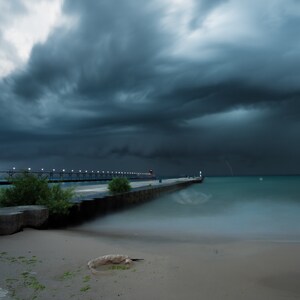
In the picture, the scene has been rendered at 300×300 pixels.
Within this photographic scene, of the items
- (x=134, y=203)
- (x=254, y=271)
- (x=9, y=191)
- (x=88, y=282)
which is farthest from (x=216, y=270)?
(x=134, y=203)

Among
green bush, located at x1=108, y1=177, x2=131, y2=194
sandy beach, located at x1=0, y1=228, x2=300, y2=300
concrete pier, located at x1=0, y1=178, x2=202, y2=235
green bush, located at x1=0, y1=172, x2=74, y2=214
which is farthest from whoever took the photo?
green bush, located at x1=108, y1=177, x2=131, y2=194

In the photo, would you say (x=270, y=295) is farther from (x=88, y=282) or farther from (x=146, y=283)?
(x=88, y=282)

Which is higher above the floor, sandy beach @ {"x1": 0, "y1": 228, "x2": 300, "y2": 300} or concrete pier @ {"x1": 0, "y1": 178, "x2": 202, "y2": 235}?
concrete pier @ {"x1": 0, "y1": 178, "x2": 202, "y2": 235}

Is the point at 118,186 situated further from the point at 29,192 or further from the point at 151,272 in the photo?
the point at 151,272

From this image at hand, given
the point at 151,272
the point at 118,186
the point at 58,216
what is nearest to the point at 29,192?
the point at 58,216

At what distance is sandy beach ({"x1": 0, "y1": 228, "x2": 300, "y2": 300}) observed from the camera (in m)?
5.33

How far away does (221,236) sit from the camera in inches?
501

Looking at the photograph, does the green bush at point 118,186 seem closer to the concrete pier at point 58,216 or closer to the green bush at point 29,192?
the concrete pier at point 58,216

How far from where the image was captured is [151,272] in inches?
254

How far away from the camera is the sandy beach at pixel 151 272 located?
533 centimetres

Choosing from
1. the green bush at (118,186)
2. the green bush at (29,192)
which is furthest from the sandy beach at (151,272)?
the green bush at (118,186)

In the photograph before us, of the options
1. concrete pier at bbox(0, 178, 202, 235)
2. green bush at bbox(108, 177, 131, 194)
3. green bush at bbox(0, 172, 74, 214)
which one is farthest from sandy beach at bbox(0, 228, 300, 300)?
green bush at bbox(108, 177, 131, 194)

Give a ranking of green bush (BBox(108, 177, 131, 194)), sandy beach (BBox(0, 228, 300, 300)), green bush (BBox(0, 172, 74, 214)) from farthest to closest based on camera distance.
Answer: green bush (BBox(108, 177, 131, 194)), green bush (BBox(0, 172, 74, 214)), sandy beach (BBox(0, 228, 300, 300))

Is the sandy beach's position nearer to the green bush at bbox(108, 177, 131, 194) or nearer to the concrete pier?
the concrete pier
